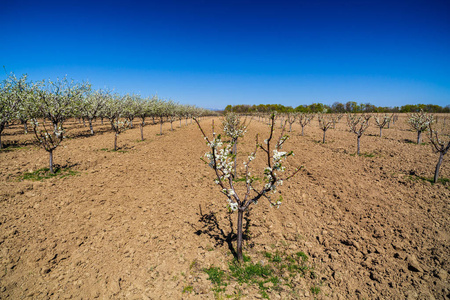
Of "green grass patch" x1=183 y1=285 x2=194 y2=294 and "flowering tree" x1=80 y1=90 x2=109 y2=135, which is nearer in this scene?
"green grass patch" x1=183 y1=285 x2=194 y2=294

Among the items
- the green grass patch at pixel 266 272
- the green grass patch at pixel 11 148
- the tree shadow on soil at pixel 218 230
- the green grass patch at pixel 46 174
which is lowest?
the green grass patch at pixel 266 272

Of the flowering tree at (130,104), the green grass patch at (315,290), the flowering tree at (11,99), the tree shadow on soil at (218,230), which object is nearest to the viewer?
the green grass patch at (315,290)

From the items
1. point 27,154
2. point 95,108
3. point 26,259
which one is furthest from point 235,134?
point 95,108

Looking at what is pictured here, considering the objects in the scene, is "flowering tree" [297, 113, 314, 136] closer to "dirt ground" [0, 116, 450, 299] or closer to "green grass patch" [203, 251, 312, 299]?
"dirt ground" [0, 116, 450, 299]

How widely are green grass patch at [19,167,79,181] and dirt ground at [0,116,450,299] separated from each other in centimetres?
57

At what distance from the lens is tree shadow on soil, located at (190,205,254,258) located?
22.1ft

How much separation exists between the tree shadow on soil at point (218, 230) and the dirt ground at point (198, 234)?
43 millimetres

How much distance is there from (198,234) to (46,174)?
36.9 ft

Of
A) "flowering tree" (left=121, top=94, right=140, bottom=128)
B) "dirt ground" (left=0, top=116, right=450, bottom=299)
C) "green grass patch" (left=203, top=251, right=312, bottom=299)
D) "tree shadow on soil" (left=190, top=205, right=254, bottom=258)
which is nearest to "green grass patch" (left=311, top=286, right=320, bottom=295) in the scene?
"dirt ground" (left=0, top=116, right=450, bottom=299)

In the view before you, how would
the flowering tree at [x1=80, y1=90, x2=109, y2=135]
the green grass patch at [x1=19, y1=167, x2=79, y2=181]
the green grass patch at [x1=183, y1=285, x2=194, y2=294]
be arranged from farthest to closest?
the flowering tree at [x1=80, y1=90, x2=109, y2=135] < the green grass patch at [x1=19, y1=167, x2=79, y2=181] < the green grass patch at [x1=183, y1=285, x2=194, y2=294]

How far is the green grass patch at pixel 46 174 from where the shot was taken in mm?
11330

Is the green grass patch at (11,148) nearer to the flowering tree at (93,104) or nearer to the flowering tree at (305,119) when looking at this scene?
the flowering tree at (93,104)

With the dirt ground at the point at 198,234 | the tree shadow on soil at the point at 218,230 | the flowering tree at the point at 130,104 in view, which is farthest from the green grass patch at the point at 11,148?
the tree shadow on soil at the point at 218,230

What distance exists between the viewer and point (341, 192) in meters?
10.2
